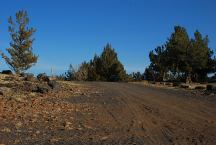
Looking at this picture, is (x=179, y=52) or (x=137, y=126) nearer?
(x=137, y=126)

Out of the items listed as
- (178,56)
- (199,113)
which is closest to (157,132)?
(199,113)

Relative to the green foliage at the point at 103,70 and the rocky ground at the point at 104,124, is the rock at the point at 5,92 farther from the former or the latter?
the green foliage at the point at 103,70

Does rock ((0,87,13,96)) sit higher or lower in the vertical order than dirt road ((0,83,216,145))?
higher

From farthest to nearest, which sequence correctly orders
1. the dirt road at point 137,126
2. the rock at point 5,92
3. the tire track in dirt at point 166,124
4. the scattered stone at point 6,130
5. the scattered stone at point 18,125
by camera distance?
the rock at point 5,92 → the scattered stone at point 18,125 → the scattered stone at point 6,130 → the tire track in dirt at point 166,124 → the dirt road at point 137,126

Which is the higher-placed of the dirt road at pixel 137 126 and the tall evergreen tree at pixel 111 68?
the tall evergreen tree at pixel 111 68

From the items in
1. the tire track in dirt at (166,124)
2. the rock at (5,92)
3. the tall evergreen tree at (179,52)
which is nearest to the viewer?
the tire track in dirt at (166,124)

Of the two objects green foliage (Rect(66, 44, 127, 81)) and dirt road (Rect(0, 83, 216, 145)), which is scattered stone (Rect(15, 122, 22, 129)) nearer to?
dirt road (Rect(0, 83, 216, 145))

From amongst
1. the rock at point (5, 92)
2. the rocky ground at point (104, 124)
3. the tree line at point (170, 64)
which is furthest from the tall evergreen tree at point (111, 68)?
the rocky ground at point (104, 124)

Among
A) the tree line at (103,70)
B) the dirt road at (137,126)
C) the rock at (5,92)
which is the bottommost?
the dirt road at (137,126)

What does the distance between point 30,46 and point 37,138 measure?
43594 millimetres

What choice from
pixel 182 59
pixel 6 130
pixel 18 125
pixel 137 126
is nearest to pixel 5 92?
pixel 18 125

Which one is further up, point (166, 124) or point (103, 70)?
point (103, 70)

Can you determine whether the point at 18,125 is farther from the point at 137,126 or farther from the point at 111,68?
the point at 111,68

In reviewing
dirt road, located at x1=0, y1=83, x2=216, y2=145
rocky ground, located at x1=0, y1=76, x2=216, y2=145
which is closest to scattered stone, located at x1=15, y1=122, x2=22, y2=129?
rocky ground, located at x1=0, y1=76, x2=216, y2=145
